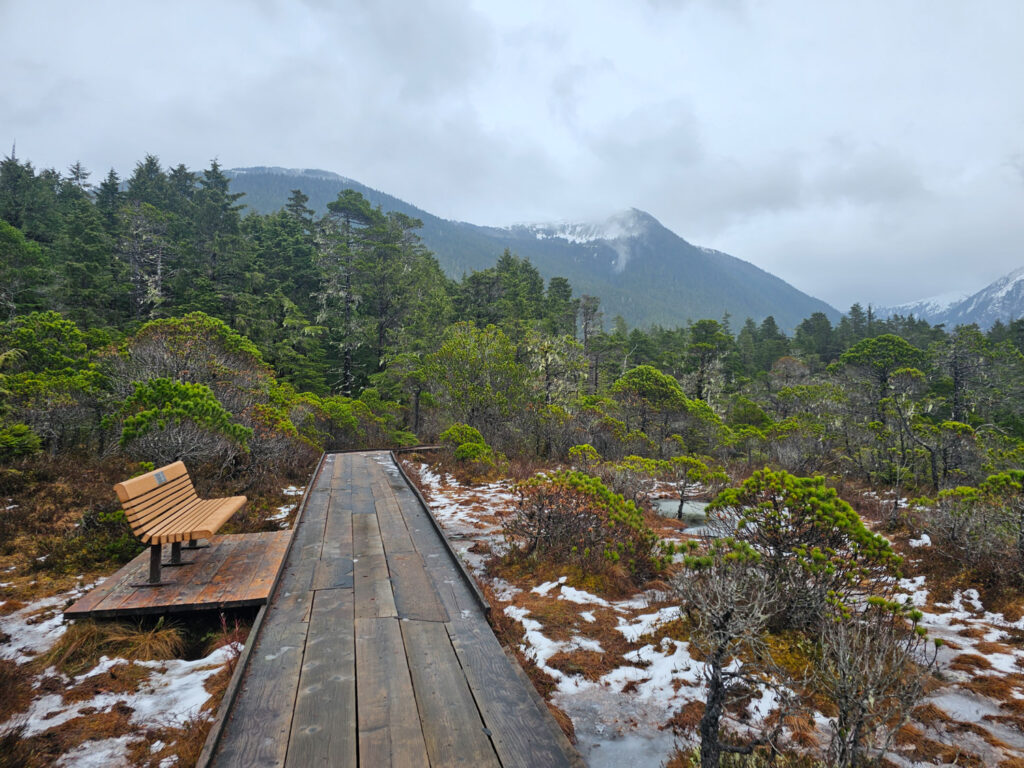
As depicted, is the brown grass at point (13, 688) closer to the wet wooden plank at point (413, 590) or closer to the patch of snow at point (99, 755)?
the patch of snow at point (99, 755)

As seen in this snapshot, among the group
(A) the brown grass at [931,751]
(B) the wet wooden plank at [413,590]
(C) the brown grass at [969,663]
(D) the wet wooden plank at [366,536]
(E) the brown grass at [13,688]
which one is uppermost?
(B) the wet wooden plank at [413,590]

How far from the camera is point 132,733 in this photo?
2.76 metres

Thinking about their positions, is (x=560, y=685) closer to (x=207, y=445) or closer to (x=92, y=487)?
(x=207, y=445)

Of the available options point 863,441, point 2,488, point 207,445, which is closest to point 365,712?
point 207,445

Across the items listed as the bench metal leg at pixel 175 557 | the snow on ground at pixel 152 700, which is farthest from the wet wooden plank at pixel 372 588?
the bench metal leg at pixel 175 557

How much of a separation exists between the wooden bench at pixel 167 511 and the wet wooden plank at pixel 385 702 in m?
1.97

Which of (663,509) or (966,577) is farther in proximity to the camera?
(663,509)

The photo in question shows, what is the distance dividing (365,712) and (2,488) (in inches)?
317

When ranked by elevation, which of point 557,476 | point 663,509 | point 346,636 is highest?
point 557,476

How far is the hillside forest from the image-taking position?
12.5ft

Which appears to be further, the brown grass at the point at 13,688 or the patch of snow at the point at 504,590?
the patch of snow at the point at 504,590

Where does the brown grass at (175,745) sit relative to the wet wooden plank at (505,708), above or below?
below

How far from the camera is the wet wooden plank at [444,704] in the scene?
237cm

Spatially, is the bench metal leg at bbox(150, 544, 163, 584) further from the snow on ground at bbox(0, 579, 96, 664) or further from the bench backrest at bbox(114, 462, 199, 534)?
the snow on ground at bbox(0, 579, 96, 664)
